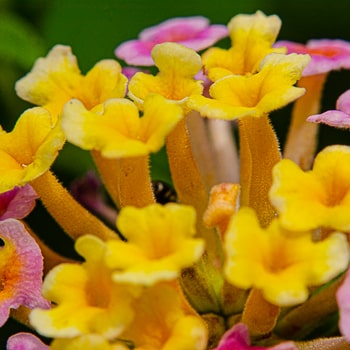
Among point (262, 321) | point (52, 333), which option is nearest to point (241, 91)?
point (262, 321)

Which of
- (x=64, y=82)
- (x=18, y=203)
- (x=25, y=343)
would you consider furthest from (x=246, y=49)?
(x=25, y=343)

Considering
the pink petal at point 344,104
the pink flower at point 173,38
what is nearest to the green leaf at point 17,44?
the pink flower at point 173,38

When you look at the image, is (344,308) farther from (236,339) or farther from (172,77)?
(172,77)

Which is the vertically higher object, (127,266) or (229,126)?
(127,266)

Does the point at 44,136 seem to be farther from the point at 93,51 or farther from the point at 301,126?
the point at 93,51

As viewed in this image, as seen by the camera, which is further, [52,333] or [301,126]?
[301,126]

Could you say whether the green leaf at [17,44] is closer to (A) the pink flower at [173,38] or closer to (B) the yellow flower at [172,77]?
(A) the pink flower at [173,38]
